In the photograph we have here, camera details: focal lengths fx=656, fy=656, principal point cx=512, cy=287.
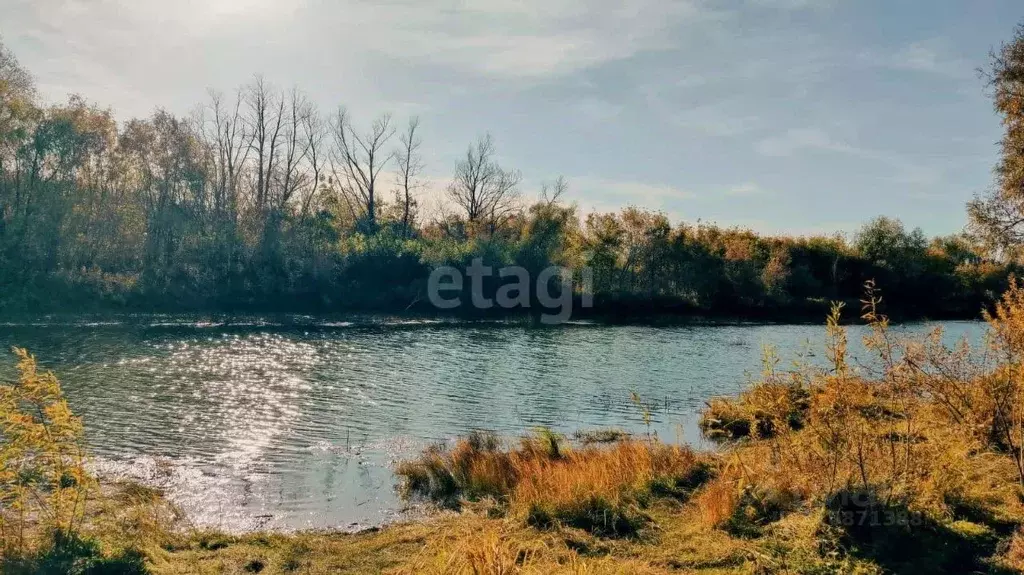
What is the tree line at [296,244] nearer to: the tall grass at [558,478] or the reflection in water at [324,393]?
the reflection in water at [324,393]

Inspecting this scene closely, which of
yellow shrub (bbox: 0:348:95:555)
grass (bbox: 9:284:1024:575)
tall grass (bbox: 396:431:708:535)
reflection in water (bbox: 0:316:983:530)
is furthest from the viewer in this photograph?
reflection in water (bbox: 0:316:983:530)

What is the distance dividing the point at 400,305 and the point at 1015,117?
39799mm

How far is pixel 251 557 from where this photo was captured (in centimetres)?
765

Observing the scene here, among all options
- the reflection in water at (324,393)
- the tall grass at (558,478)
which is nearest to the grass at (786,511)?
the tall grass at (558,478)

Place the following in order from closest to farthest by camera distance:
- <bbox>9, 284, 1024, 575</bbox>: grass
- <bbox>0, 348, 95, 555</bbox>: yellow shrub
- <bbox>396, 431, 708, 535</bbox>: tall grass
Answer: <bbox>0, 348, 95, 555</bbox>: yellow shrub, <bbox>9, 284, 1024, 575</bbox>: grass, <bbox>396, 431, 708, 535</bbox>: tall grass

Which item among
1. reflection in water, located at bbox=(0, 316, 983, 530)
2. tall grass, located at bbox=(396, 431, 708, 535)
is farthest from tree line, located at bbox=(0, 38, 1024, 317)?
tall grass, located at bbox=(396, 431, 708, 535)

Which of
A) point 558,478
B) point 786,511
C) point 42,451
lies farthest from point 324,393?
point 786,511

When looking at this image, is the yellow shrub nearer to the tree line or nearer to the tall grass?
the tall grass

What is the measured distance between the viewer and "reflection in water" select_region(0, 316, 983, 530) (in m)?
11.6

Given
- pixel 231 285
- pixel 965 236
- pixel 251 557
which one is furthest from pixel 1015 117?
pixel 231 285

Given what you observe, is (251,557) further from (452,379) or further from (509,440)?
(452,379)

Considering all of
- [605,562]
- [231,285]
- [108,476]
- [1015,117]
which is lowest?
[108,476]

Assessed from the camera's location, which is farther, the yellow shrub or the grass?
the grass

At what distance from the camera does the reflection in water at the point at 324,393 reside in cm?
1162
